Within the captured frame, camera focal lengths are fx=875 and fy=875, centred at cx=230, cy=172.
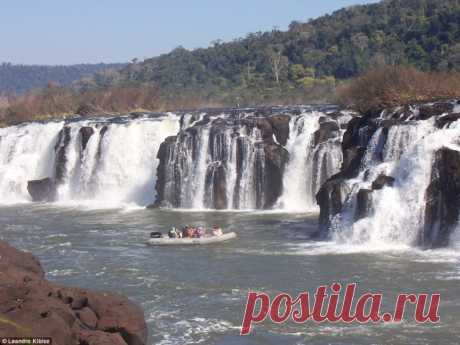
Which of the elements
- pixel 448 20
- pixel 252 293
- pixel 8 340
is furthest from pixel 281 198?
pixel 448 20

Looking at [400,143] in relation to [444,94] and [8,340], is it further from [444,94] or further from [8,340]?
[8,340]

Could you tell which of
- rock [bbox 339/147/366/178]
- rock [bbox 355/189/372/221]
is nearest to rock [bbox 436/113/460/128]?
rock [bbox 339/147/366/178]

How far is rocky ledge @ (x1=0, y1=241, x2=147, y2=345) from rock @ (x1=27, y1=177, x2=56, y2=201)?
24.3m

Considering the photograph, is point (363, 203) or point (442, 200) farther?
point (363, 203)

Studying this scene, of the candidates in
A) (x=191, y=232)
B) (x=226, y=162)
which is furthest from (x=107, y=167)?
(x=191, y=232)

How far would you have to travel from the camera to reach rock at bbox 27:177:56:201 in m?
40.7

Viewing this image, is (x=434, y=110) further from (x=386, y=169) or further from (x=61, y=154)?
(x=61, y=154)

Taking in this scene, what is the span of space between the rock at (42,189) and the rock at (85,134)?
7.38 feet

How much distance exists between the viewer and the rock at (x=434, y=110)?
1045 inches

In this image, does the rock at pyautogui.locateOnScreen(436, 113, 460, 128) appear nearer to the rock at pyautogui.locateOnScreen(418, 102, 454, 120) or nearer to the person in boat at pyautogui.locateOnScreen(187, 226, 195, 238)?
the rock at pyautogui.locateOnScreen(418, 102, 454, 120)

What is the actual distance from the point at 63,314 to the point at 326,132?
2134cm

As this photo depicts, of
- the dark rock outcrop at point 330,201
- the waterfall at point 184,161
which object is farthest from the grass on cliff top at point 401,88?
the dark rock outcrop at point 330,201

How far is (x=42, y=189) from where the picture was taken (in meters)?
40.9

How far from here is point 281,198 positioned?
110 feet
